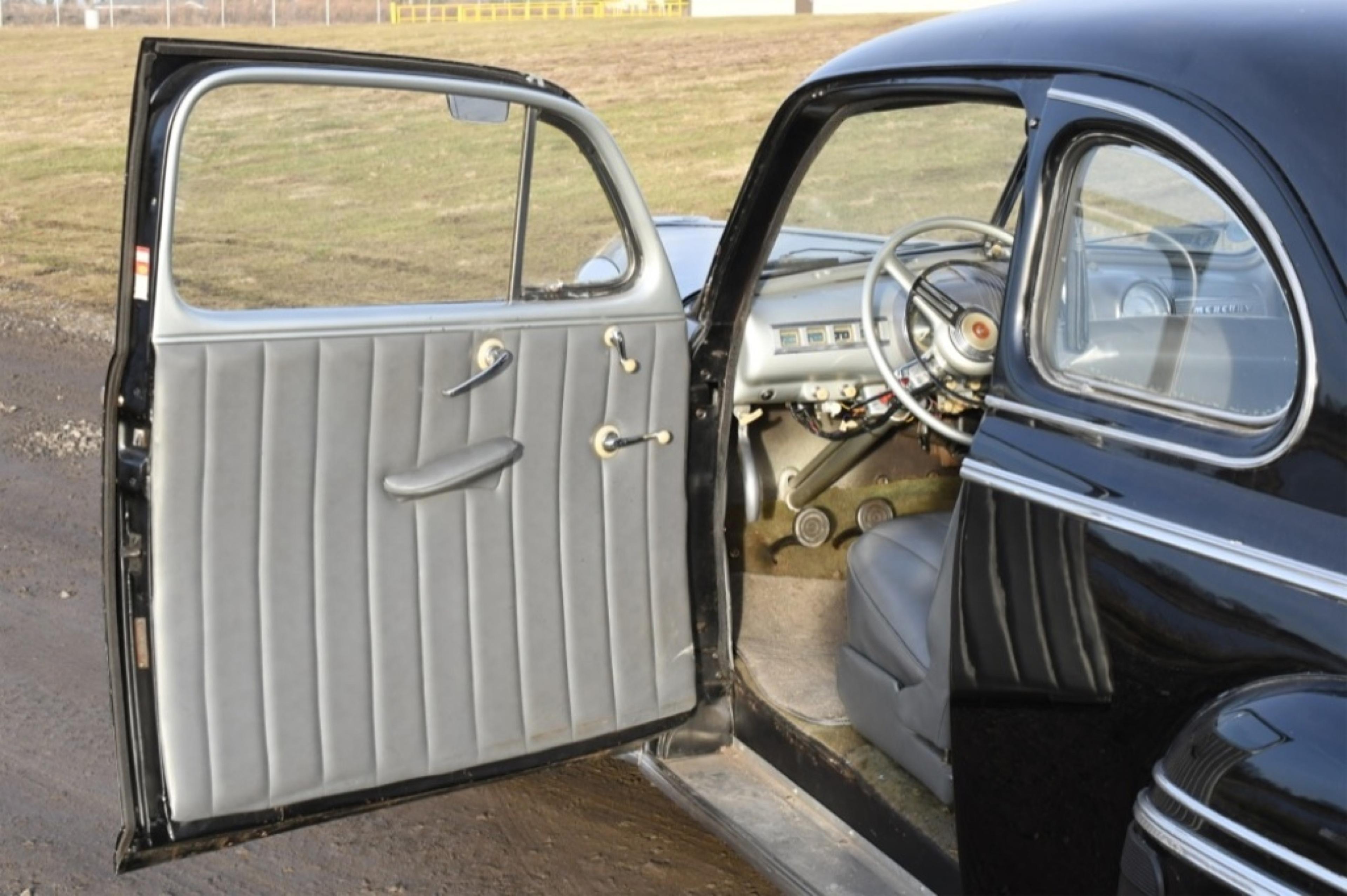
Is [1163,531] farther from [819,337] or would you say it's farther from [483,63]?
[483,63]

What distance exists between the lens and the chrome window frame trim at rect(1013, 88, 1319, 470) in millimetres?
2039

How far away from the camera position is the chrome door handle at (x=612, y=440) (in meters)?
3.24

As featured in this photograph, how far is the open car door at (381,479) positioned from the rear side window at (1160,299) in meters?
1.02

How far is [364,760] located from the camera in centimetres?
302

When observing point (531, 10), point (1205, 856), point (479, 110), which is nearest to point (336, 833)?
point (479, 110)

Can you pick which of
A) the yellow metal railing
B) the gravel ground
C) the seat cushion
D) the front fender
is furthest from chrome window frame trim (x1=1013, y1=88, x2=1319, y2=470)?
the yellow metal railing

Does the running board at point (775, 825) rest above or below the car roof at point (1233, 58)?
below

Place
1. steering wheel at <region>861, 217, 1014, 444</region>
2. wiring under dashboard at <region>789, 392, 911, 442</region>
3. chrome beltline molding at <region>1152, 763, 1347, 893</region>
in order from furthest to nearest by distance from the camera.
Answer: wiring under dashboard at <region>789, 392, 911, 442</region>, steering wheel at <region>861, 217, 1014, 444</region>, chrome beltline molding at <region>1152, 763, 1347, 893</region>

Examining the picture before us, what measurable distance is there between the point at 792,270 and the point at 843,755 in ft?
4.12

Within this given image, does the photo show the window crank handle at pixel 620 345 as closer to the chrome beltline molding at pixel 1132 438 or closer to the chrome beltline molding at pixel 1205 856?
the chrome beltline molding at pixel 1132 438

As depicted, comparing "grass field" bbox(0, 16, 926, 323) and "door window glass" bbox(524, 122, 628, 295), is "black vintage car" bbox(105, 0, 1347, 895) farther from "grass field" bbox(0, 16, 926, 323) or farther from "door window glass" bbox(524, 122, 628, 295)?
"grass field" bbox(0, 16, 926, 323)

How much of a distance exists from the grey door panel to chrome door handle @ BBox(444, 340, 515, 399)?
17 mm

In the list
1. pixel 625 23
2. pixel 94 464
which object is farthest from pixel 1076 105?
pixel 625 23

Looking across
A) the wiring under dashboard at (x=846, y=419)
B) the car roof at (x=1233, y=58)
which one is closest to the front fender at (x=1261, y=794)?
the car roof at (x=1233, y=58)
